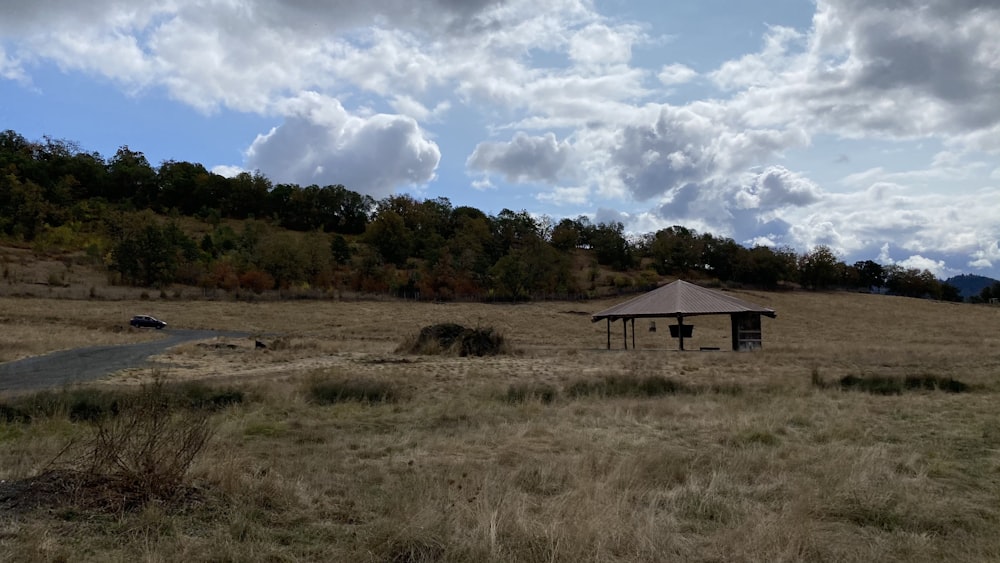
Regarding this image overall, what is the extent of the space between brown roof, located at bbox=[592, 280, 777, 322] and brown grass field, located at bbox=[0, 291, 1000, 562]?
13.6 metres

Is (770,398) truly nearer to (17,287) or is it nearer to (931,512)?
(931,512)

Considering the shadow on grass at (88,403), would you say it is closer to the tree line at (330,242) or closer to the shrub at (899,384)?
the shrub at (899,384)

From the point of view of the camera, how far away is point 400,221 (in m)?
110

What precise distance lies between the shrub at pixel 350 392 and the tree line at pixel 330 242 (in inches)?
2400

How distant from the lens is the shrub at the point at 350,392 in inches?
545

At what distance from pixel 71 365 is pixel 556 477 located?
2120 centimetres

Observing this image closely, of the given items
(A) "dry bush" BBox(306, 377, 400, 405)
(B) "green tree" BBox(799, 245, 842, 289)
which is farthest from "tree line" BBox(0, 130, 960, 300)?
(A) "dry bush" BBox(306, 377, 400, 405)

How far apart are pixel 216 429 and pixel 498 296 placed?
71230 mm

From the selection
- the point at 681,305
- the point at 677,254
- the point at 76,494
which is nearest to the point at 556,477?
the point at 76,494

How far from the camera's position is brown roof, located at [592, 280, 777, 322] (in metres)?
32.9

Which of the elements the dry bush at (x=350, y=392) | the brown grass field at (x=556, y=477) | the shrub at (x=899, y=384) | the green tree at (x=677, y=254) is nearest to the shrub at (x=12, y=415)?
the brown grass field at (x=556, y=477)

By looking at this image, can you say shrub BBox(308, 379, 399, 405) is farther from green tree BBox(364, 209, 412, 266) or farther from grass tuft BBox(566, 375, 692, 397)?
green tree BBox(364, 209, 412, 266)

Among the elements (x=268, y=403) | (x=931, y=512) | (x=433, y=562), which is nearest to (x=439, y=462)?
(x=433, y=562)

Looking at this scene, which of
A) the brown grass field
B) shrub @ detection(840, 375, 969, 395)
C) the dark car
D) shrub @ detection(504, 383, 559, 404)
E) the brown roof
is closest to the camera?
the brown grass field
